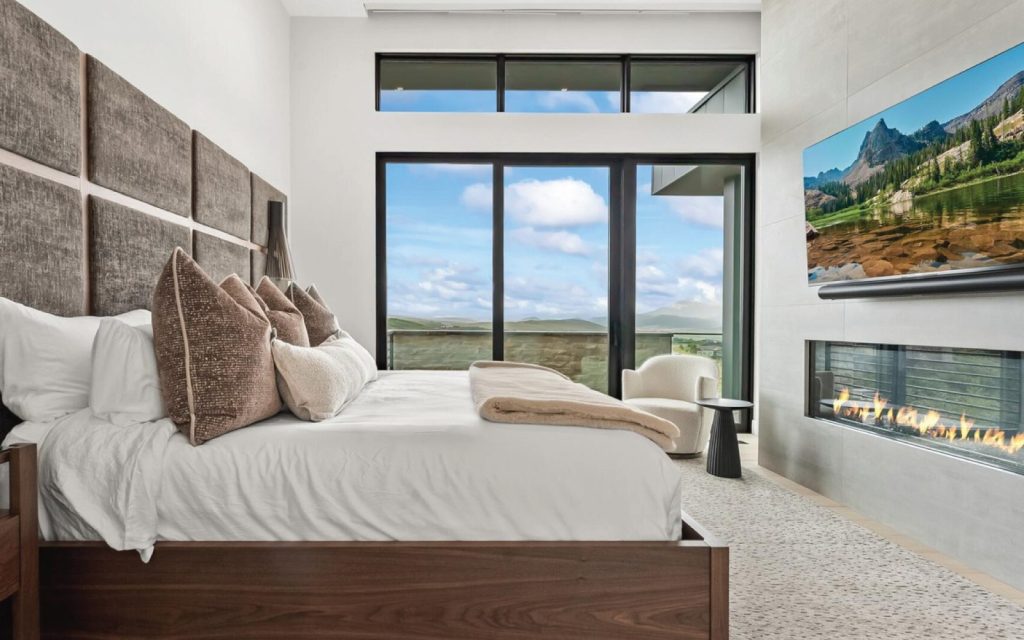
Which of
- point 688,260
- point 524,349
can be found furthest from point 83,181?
point 688,260

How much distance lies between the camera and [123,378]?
158 cm

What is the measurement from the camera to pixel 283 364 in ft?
5.82

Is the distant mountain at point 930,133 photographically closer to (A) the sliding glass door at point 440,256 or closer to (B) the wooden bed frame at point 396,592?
(B) the wooden bed frame at point 396,592

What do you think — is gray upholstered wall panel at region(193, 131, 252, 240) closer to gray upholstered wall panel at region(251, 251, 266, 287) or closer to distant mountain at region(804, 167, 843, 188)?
gray upholstered wall panel at region(251, 251, 266, 287)

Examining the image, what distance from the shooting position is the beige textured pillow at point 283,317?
2293mm

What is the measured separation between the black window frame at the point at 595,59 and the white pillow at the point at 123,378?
3.50 metres

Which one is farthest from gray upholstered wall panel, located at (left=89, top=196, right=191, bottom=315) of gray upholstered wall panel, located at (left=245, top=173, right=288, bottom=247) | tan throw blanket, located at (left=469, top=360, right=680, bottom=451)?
tan throw blanket, located at (left=469, top=360, right=680, bottom=451)

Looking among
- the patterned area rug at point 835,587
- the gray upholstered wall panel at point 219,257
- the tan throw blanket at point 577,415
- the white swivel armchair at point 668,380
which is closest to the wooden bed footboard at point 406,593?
the tan throw blanket at point 577,415

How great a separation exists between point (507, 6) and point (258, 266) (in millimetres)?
2651

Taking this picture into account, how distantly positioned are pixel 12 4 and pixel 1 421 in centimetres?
116

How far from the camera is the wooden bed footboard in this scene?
1.48m

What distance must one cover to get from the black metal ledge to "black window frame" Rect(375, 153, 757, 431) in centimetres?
180

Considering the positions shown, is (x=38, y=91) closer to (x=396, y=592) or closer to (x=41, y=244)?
(x=41, y=244)

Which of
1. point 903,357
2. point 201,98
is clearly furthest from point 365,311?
point 903,357
